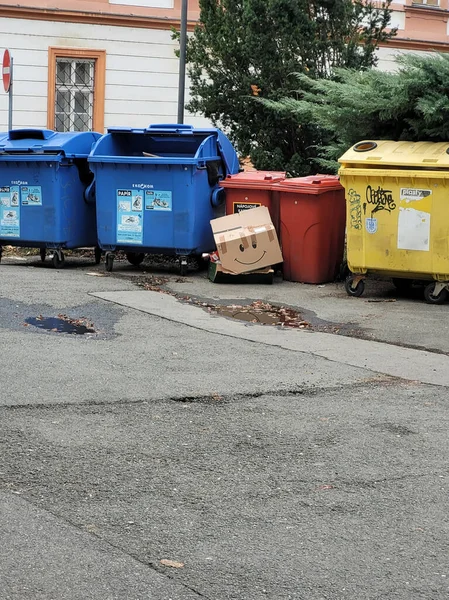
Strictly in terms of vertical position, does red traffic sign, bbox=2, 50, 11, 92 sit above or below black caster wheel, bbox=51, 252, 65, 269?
above

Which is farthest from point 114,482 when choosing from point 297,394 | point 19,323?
point 19,323

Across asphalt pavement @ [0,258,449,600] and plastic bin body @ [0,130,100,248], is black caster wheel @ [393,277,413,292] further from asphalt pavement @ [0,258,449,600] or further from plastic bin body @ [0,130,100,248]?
plastic bin body @ [0,130,100,248]

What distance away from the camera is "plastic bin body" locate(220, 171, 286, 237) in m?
11.6

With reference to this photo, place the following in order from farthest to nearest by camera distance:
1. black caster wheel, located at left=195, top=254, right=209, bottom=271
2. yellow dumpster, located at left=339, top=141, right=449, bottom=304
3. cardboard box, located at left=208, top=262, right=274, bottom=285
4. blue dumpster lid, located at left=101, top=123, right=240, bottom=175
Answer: black caster wheel, located at left=195, top=254, right=209, bottom=271, blue dumpster lid, located at left=101, top=123, right=240, bottom=175, cardboard box, located at left=208, top=262, right=274, bottom=285, yellow dumpster, located at left=339, top=141, right=449, bottom=304

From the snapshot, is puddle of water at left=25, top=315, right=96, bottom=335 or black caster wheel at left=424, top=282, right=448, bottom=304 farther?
black caster wheel at left=424, top=282, right=448, bottom=304

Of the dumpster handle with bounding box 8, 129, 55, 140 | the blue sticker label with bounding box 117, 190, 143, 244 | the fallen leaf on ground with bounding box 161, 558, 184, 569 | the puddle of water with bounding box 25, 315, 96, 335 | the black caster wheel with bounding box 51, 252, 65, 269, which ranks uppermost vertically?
the dumpster handle with bounding box 8, 129, 55, 140

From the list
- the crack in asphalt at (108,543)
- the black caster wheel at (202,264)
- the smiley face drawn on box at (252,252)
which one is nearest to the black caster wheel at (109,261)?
the black caster wheel at (202,264)

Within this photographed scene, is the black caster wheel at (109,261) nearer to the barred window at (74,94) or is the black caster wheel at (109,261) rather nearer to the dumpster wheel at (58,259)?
the dumpster wheel at (58,259)

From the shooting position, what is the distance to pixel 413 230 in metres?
9.96

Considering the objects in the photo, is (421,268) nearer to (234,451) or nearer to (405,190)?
(405,190)

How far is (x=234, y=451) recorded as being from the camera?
5.05 m

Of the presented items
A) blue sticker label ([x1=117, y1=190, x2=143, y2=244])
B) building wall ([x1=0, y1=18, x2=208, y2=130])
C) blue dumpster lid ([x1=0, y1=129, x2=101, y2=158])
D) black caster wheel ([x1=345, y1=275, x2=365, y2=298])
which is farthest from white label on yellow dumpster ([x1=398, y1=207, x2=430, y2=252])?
building wall ([x1=0, y1=18, x2=208, y2=130])

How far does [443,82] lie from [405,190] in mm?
1131

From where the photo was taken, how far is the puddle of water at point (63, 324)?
807 cm
